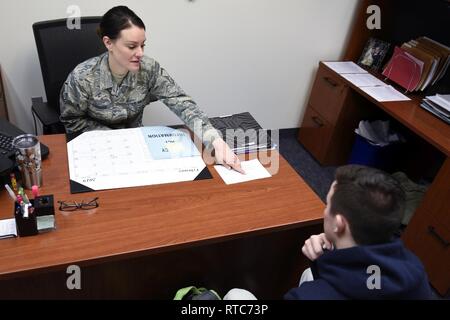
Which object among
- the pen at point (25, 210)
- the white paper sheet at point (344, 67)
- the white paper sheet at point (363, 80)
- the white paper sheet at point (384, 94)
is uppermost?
the pen at point (25, 210)

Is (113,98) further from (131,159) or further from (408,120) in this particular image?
(408,120)

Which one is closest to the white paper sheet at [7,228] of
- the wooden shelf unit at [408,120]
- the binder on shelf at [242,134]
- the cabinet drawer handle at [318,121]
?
the binder on shelf at [242,134]

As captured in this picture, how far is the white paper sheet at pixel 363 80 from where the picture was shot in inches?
92.4

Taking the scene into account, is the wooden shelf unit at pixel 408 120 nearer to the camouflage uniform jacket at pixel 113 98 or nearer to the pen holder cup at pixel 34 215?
the camouflage uniform jacket at pixel 113 98

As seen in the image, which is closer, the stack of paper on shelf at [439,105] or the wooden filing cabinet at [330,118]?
the stack of paper on shelf at [439,105]

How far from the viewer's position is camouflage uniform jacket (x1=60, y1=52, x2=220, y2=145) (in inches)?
59.5

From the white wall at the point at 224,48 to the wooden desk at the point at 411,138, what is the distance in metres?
0.22

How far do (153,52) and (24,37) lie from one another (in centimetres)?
69

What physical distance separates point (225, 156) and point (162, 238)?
1.45ft

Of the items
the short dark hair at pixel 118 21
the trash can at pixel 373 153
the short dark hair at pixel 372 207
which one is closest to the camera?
the short dark hair at pixel 372 207

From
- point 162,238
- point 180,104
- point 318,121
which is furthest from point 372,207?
point 318,121

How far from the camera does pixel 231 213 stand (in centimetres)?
112

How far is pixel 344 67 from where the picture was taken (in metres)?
2.58
